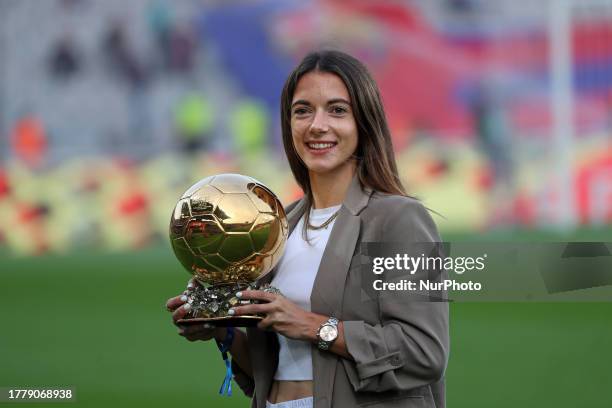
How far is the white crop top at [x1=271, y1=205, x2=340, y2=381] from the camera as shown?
Result: 8.41ft

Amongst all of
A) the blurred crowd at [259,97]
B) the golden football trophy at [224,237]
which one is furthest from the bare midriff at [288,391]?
the blurred crowd at [259,97]

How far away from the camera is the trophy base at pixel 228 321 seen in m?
2.44

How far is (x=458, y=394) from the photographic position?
6.36 m

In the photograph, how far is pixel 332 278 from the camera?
252 cm

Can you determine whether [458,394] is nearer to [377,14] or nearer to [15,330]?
[15,330]

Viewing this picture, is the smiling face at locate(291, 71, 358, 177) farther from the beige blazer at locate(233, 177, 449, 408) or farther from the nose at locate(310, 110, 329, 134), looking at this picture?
the beige blazer at locate(233, 177, 449, 408)

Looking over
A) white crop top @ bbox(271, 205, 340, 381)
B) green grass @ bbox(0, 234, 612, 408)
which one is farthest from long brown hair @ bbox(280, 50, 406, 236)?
green grass @ bbox(0, 234, 612, 408)

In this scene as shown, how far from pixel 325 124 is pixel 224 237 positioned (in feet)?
1.30

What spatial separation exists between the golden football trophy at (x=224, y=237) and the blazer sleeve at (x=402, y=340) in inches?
11.3

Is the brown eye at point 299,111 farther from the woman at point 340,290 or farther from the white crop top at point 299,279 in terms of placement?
the white crop top at point 299,279

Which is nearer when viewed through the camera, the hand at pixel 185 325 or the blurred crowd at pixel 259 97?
the hand at pixel 185 325

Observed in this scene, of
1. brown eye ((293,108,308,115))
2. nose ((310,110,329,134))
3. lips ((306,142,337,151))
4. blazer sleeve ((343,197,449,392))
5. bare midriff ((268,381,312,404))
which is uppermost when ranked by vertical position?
brown eye ((293,108,308,115))

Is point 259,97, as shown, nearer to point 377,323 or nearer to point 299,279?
point 299,279

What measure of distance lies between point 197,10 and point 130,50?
1.59 meters
